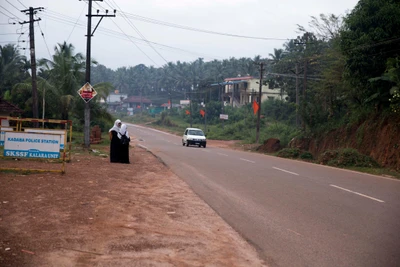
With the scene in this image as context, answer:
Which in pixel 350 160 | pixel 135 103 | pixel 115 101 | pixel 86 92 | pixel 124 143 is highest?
pixel 115 101

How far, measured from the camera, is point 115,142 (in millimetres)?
18562

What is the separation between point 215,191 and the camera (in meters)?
12.7

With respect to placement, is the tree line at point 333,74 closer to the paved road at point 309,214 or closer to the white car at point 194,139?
the white car at point 194,139

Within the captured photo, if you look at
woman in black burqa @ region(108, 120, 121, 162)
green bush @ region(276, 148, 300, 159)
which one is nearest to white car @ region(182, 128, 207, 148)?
green bush @ region(276, 148, 300, 159)

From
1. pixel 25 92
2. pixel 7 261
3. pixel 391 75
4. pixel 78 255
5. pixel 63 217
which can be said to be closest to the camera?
pixel 7 261

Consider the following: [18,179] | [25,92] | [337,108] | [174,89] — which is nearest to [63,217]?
[18,179]

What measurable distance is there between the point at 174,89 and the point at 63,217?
11635cm

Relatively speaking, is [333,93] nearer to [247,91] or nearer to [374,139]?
[374,139]

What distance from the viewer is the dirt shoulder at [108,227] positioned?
20.4ft

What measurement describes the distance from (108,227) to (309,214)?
4079mm

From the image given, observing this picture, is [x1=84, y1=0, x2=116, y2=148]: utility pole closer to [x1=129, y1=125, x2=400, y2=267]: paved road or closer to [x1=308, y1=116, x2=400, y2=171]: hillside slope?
[x1=129, y1=125, x2=400, y2=267]: paved road

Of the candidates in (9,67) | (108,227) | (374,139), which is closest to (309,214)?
(108,227)

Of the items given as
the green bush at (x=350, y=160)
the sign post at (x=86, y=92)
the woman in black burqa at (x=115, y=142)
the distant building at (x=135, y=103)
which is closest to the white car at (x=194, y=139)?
the sign post at (x=86, y=92)

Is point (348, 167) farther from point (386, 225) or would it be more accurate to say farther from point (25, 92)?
point (25, 92)
